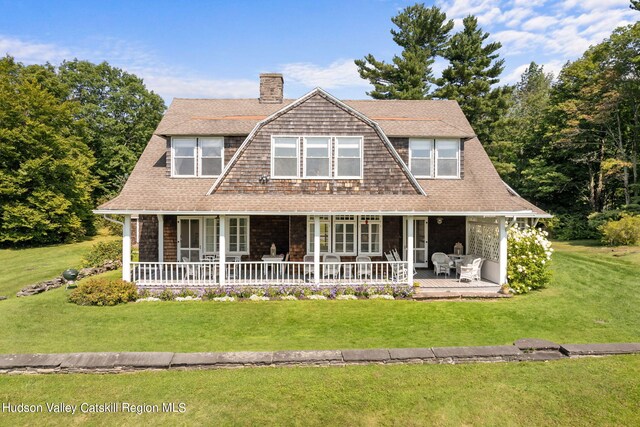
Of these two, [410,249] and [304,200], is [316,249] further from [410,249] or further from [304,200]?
[410,249]

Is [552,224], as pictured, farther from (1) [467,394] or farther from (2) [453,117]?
(1) [467,394]

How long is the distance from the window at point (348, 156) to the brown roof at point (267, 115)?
1.90 metres

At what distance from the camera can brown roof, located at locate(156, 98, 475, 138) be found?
15691 mm

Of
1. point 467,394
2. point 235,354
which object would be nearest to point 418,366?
point 467,394

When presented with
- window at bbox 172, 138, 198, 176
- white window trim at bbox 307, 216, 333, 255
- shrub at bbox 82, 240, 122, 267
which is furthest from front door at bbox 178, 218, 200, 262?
shrub at bbox 82, 240, 122, 267

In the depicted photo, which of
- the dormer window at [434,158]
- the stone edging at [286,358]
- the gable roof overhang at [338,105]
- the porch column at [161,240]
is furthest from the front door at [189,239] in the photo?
the dormer window at [434,158]

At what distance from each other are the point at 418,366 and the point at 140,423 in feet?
16.3

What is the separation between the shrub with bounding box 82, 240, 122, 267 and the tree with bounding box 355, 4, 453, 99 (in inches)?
1141

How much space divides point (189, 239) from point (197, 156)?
3633 mm

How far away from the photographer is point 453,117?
19.4 m

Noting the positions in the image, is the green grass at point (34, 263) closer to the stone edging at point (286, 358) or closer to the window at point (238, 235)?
the window at point (238, 235)

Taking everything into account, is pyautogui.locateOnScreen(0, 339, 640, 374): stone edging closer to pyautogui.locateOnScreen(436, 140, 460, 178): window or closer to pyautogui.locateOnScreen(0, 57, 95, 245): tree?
pyautogui.locateOnScreen(436, 140, 460, 178): window

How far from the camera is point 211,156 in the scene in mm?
15859

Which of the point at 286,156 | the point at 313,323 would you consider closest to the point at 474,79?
the point at 286,156
